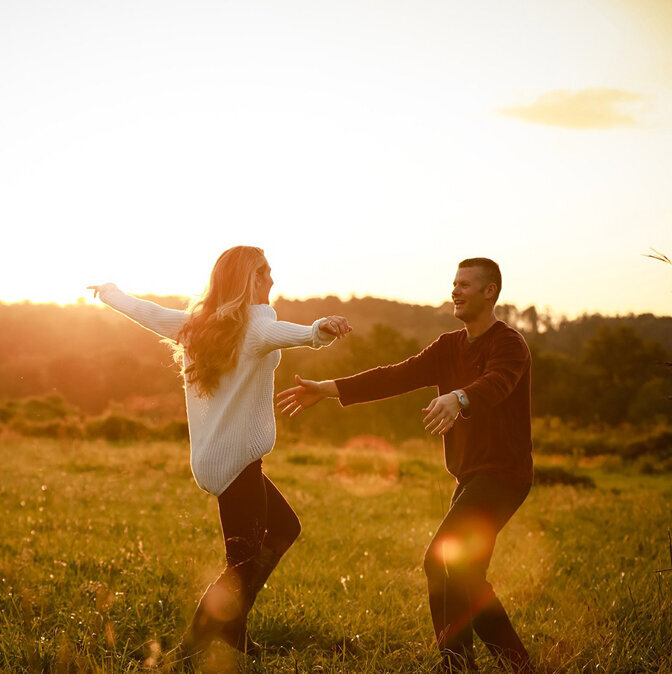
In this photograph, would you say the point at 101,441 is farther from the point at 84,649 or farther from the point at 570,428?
the point at 570,428

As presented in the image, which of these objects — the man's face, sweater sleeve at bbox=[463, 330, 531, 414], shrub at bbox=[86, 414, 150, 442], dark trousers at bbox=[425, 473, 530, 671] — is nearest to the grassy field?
dark trousers at bbox=[425, 473, 530, 671]

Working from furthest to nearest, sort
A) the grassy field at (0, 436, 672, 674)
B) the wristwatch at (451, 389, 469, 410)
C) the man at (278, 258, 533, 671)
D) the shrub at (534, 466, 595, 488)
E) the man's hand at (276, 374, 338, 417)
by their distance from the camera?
the shrub at (534, 466, 595, 488), the man's hand at (276, 374, 338, 417), the grassy field at (0, 436, 672, 674), the man at (278, 258, 533, 671), the wristwatch at (451, 389, 469, 410)

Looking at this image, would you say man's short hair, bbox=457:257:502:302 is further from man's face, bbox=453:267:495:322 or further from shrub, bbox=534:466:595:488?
shrub, bbox=534:466:595:488

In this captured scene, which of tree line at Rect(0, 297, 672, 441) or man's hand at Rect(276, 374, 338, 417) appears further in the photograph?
tree line at Rect(0, 297, 672, 441)

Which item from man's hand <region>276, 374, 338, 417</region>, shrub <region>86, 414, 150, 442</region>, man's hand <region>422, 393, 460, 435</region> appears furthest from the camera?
shrub <region>86, 414, 150, 442</region>

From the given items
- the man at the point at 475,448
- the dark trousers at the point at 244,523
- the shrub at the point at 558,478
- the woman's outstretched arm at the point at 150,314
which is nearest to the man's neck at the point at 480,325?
the man at the point at 475,448

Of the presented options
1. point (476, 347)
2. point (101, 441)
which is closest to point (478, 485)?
point (476, 347)

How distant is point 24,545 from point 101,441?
56.8 ft

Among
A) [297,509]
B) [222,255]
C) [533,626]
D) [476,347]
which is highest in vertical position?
[222,255]

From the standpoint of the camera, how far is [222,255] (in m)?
4.16

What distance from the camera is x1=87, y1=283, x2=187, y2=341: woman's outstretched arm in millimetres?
4375

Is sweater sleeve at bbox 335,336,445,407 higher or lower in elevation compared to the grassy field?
higher

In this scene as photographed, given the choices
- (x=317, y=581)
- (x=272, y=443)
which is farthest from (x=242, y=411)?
(x=317, y=581)

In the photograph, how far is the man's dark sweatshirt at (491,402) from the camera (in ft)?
13.0
